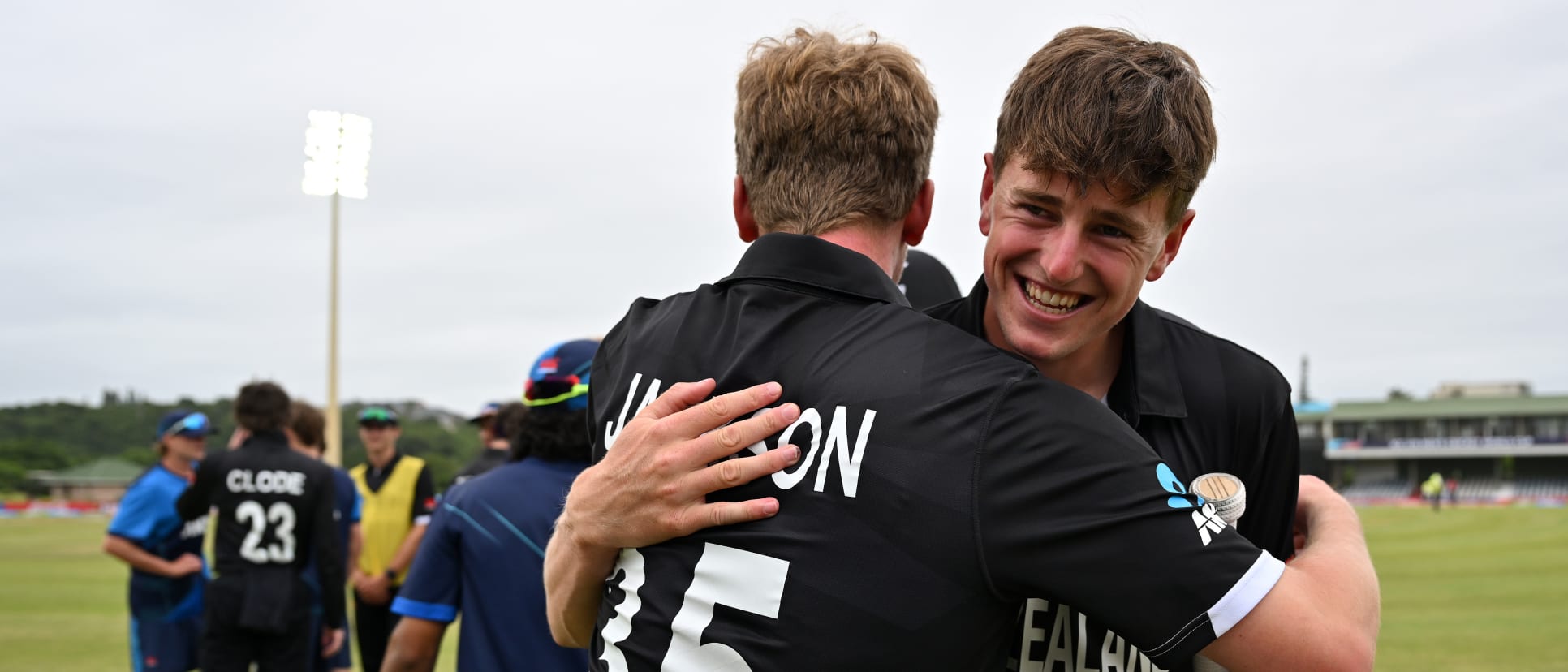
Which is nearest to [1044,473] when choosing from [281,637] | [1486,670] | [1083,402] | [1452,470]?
[1083,402]

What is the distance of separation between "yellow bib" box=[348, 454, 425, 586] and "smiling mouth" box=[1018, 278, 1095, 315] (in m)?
8.49

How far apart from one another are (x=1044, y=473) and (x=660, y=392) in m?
0.82

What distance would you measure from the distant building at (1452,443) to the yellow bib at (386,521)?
7905cm

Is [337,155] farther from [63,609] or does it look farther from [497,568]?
[497,568]

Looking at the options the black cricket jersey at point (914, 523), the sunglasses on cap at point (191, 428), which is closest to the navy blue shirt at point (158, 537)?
the sunglasses on cap at point (191, 428)

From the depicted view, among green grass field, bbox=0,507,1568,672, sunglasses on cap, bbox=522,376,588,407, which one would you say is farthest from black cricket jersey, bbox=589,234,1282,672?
green grass field, bbox=0,507,1568,672

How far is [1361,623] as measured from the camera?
1.93m

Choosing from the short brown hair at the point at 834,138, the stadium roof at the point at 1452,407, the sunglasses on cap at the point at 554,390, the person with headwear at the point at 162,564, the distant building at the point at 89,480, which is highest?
the short brown hair at the point at 834,138

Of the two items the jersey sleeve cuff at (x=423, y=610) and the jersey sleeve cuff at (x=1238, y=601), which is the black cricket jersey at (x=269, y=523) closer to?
the jersey sleeve cuff at (x=423, y=610)

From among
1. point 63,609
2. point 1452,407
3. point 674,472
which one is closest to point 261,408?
point 674,472

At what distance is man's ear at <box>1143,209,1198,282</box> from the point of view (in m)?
2.49

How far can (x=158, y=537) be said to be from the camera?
8914 millimetres

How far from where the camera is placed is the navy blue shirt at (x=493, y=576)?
4.56m

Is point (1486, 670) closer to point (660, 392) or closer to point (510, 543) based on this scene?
point (510, 543)
